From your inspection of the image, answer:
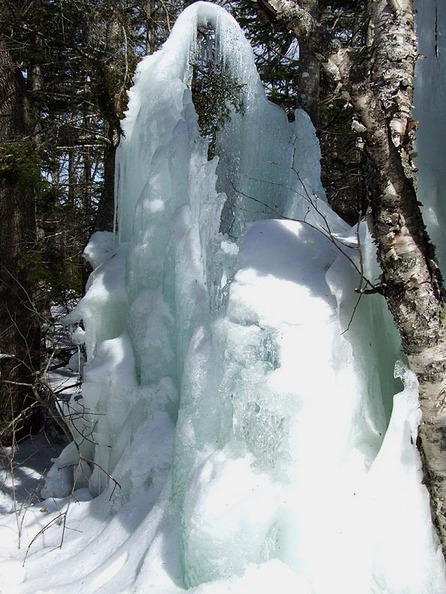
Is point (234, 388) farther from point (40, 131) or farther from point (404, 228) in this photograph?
point (40, 131)

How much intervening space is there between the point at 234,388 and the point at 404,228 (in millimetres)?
1249

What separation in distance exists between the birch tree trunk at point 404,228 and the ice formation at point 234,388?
9 cm

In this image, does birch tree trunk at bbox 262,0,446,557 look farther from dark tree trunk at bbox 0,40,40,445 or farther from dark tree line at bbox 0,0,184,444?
dark tree trunk at bbox 0,40,40,445

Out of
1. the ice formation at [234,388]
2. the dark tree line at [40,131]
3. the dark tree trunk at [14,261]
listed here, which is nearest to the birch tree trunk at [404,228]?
the ice formation at [234,388]

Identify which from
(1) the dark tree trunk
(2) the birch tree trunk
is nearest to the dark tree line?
(1) the dark tree trunk

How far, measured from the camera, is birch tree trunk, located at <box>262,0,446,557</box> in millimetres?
2955

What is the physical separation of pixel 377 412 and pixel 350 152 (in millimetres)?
5419

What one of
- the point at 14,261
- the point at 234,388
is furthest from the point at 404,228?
the point at 14,261

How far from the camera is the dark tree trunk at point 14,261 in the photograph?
713 centimetres

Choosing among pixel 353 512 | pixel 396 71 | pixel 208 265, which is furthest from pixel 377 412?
pixel 396 71

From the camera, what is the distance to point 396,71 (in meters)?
2.98

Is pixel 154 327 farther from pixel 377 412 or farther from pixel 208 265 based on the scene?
pixel 377 412

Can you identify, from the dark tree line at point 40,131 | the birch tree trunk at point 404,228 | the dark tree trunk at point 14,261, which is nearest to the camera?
the birch tree trunk at point 404,228

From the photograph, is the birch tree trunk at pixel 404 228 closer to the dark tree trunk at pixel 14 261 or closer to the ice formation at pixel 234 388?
the ice formation at pixel 234 388
